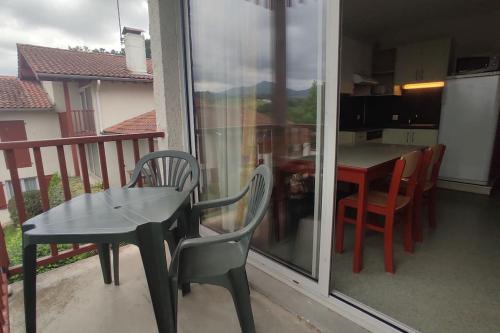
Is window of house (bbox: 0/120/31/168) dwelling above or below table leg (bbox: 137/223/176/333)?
above

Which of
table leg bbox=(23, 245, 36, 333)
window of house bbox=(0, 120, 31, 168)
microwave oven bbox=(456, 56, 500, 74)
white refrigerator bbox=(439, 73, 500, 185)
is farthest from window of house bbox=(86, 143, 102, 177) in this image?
microwave oven bbox=(456, 56, 500, 74)

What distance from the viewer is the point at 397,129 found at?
463 centimetres

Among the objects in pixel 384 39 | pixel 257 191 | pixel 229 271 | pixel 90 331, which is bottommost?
pixel 90 331

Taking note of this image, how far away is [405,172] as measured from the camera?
182 centimetres

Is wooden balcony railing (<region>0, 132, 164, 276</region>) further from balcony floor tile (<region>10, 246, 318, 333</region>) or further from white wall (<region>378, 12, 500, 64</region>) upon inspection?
white wall (<region>378, 12, 500, 64</region>)

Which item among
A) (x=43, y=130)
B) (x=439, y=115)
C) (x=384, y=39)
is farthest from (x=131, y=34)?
(x=439, y=115)

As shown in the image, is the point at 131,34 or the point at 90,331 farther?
the point at 131,34

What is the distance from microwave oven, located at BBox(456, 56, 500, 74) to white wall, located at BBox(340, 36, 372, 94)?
1.40 m

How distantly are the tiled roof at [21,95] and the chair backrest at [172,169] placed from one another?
7.72m

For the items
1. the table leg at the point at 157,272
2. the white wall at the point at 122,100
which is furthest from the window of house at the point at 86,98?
the table leg at the point at 157,272

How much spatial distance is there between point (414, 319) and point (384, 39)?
16.4ft

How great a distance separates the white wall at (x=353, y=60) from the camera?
4434mm

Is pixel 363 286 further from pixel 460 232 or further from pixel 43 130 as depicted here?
pixel 43 130

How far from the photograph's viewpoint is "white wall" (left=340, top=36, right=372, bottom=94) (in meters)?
4.43
